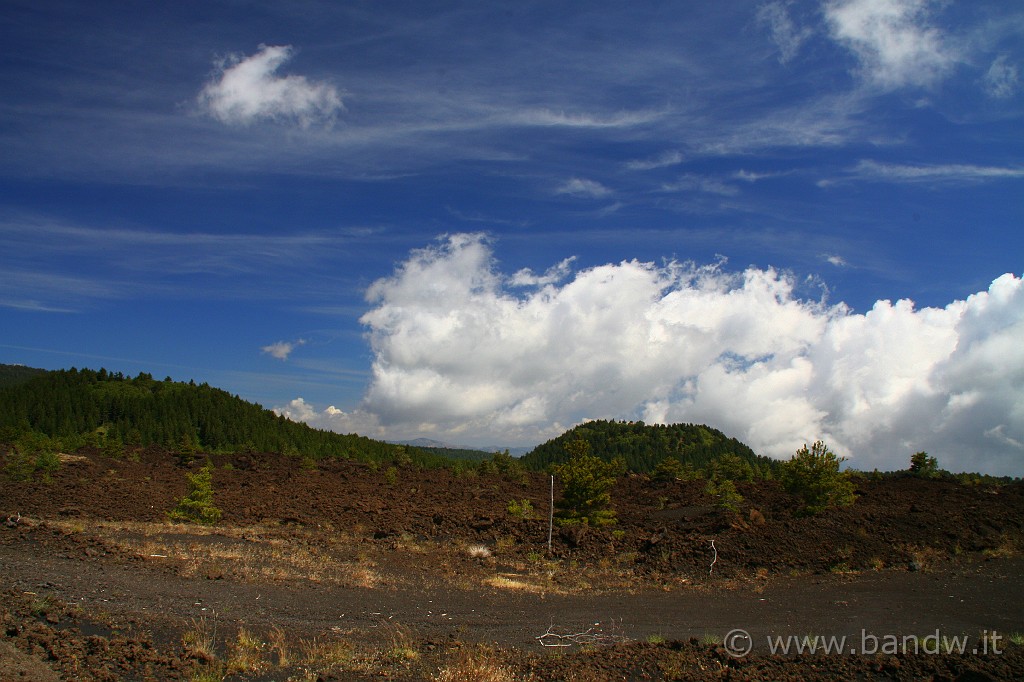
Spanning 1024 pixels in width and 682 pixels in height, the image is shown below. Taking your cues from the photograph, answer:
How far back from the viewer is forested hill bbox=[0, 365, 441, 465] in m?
85.2

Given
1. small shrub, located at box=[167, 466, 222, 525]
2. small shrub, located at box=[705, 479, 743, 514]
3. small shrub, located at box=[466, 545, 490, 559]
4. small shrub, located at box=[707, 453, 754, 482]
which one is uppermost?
small shrub, located at box=[707, 453, 754, 482]

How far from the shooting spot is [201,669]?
9117mm

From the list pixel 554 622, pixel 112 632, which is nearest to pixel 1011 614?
pixel 554 622

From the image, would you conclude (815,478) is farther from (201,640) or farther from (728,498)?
(201,640)

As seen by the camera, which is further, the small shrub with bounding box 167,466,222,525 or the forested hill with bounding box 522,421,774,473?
the forested hill with bounding box 522,421,774,473

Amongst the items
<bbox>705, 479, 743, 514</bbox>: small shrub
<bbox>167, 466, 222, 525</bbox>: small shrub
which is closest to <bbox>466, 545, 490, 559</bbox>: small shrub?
<bbox>167, 466, 222, 525</bbox>: small shrub

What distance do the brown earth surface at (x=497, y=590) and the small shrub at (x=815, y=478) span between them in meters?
1.13

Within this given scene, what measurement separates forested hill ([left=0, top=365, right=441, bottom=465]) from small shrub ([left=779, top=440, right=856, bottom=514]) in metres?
56.0

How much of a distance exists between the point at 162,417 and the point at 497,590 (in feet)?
318

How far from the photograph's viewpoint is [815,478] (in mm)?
25328

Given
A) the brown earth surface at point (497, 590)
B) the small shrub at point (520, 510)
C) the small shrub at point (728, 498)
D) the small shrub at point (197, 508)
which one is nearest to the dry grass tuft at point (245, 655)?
the brown earth surface at point (497, 590)

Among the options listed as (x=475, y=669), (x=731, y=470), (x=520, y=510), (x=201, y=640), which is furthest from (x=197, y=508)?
(x=731, y=470)

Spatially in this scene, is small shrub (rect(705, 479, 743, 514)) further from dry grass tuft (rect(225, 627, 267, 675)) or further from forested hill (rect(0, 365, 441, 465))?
forested hill (rect(0, 365, 441, 465))

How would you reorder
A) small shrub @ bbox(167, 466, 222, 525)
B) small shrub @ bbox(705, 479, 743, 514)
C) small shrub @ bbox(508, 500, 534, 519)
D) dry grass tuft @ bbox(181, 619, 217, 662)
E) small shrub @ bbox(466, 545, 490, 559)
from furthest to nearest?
small shrub @ bbox(508, 500, 534, 519), small shrub @ bbox(705, 479, 743, 514), small shrub @ bbox(167, 466, 222, 525), small shrub @ bbox(466, 545, 490, 559), dry grass tuft @ bbox(181, 619, 217, 662)
